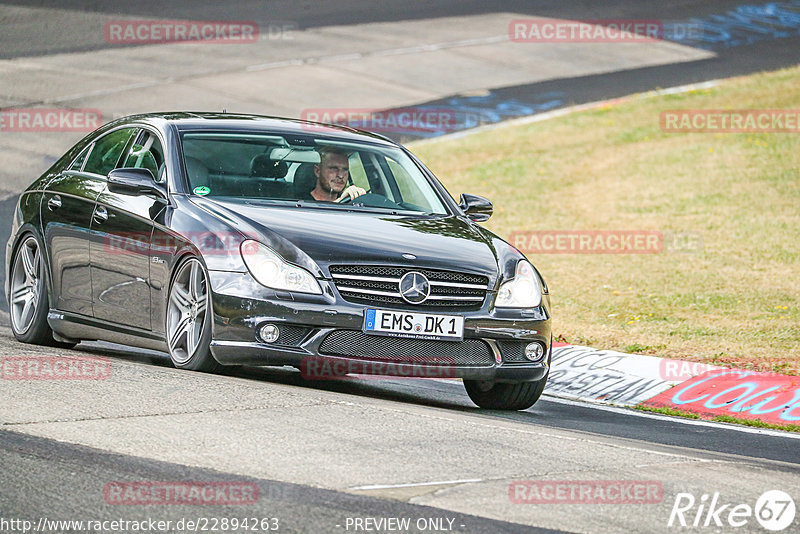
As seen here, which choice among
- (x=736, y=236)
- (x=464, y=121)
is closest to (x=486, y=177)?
(x=464, y=121)

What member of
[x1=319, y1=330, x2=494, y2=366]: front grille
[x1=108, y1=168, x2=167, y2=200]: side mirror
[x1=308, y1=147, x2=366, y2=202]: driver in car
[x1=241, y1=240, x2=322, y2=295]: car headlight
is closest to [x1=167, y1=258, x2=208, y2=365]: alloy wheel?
[x1=241, y1=240, x2=322, y2=295]: car headlight

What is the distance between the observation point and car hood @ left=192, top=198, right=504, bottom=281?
7566 mm

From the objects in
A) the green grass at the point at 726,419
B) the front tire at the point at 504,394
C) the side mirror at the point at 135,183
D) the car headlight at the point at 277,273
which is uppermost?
the side mirror at the point at 135,183

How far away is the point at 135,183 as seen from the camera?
326 inches

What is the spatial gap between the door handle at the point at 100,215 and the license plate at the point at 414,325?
2157 millimetres

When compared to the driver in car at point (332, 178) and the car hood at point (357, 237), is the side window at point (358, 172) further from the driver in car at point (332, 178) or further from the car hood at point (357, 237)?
the car hood at point (357, 237)

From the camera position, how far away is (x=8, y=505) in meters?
4.84

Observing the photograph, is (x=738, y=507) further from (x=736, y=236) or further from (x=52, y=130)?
(x=52, y=130)

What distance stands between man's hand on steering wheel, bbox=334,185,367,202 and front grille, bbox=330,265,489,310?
1.23m

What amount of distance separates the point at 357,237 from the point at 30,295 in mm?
2998

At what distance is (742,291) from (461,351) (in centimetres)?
686

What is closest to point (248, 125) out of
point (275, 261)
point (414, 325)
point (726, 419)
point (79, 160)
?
point (79, 160)

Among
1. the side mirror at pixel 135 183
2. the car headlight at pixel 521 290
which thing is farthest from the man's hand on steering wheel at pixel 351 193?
the car headlight at pixel 521 290

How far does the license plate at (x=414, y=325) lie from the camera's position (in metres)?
7.52
